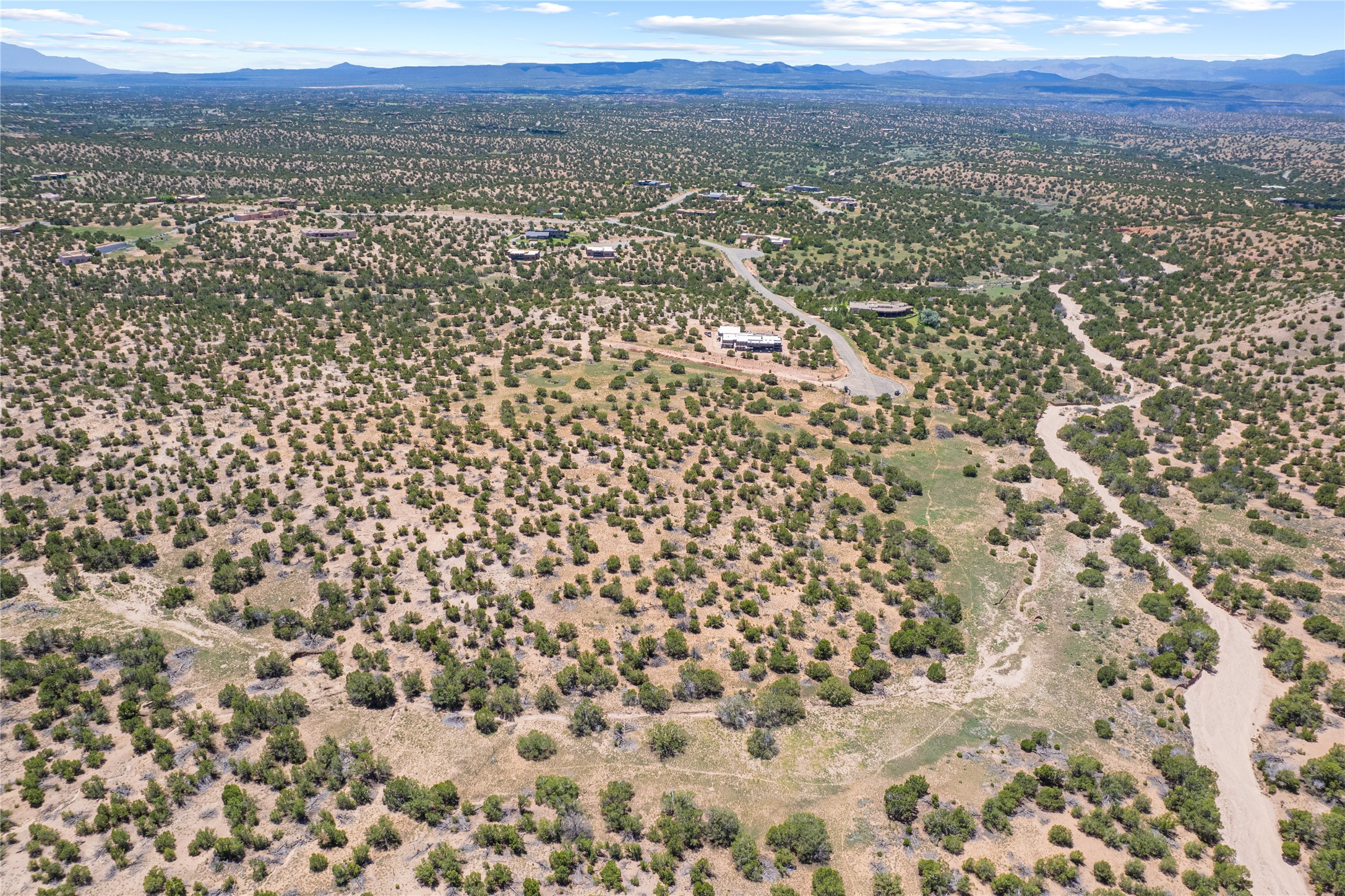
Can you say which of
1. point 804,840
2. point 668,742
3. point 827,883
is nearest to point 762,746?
point 668,742

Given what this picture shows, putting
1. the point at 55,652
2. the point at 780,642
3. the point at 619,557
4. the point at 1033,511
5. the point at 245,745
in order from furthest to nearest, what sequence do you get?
the point at 1033,511
the point at 619,557
the point at 780,642
the point at 55,652
the point at 245,745

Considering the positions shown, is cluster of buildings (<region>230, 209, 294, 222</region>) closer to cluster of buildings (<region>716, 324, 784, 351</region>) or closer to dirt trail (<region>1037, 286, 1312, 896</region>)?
cluster of buildings (<region>716, 324, 784, 351</region>)

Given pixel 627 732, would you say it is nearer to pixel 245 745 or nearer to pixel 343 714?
pixel 343 714

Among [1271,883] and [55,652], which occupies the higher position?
[55,652]

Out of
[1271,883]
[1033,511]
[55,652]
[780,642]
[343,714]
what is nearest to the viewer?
[1271,883]

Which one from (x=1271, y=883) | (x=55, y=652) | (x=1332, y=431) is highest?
(x=1332, y=431)

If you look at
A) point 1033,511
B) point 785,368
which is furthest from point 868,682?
point 785,368

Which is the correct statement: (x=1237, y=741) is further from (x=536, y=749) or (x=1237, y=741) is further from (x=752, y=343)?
(x=752, y=343)
